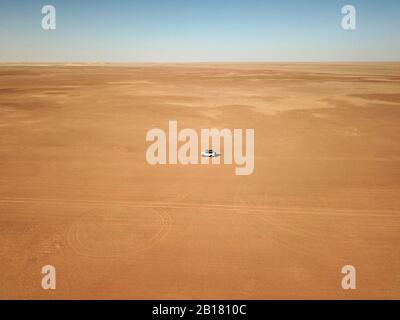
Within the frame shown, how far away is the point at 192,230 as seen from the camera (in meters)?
7.40

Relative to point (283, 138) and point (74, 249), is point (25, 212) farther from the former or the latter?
point (283, 138)

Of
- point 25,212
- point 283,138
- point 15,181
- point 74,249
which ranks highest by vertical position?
point 283,138

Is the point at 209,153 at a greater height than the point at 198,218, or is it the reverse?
the point at 209,153

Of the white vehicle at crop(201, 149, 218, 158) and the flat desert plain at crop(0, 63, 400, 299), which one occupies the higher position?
the white vehicle at crop(201, 149, 218, 158)

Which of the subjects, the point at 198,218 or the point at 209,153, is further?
the point at 209,153

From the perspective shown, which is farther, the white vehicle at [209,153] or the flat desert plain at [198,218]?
the white vehicle at [209,153]

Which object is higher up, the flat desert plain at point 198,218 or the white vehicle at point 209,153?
the white vehicle at point 209,153

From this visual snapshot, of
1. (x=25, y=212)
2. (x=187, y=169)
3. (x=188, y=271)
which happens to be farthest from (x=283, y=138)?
(x=25, y=212)

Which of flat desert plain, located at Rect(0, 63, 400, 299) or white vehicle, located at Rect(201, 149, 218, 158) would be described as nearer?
flat desert plain, located at Rect(0, 63, 400, 299)
